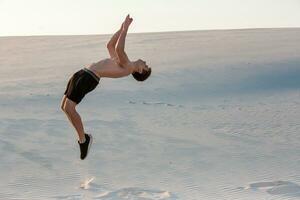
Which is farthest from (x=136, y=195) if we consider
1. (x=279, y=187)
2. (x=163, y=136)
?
(x=163, y=136)

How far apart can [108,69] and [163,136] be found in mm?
10628

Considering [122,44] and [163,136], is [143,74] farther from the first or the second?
→ [163,136]

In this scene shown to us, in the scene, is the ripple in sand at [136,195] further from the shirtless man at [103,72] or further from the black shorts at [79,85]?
the black shorts at [79,85]

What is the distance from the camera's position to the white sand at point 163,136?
13.5 metres

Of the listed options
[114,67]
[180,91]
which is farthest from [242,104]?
[114,67]

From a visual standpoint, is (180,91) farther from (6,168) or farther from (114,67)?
(114,67)

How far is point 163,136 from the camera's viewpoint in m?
17.1

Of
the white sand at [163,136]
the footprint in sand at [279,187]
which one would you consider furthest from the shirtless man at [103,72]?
the footprint in sand at [279,187]

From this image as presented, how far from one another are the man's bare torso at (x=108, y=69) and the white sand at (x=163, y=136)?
21.1 feet

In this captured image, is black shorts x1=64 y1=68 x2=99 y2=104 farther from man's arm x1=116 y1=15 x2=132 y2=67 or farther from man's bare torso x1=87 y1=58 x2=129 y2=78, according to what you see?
man's arm x1=116 y1=15 x2=132 y2=67

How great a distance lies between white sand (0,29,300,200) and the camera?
13.5m

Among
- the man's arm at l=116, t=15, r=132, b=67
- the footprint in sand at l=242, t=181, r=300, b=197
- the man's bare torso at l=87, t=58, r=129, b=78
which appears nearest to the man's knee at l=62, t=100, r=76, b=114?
the man's bare torso at l=87, t=58, r=129, b=78

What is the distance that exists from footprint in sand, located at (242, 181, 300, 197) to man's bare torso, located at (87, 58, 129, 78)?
279 inches

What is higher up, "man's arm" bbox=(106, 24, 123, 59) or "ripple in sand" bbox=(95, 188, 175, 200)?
"ripple in sand" bbox=(95, 188, 175, 200)
